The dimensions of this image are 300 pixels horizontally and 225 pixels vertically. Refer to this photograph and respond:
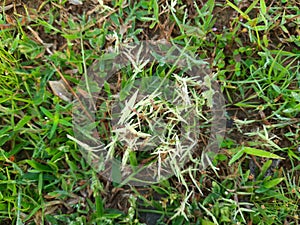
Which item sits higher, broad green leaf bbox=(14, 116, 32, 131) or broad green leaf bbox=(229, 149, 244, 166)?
broad green leaf bbox=(14, 116, 32, 131)

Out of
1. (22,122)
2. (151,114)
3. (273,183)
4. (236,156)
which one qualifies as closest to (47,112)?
(22,122)

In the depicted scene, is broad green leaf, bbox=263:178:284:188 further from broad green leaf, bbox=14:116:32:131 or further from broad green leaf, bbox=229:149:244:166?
broad green leaf, bbox=14:116:32:131

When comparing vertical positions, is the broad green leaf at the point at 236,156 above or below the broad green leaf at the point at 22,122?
below

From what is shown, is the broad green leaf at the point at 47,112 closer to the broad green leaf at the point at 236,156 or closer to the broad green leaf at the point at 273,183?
the broad green leaf at the point at 236,156

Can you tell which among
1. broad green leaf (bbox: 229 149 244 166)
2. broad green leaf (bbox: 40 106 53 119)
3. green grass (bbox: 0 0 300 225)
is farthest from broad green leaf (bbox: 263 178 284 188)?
broad green leaf (bbox: 40 106 53 119)

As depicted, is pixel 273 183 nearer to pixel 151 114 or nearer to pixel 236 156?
pixel 236 156

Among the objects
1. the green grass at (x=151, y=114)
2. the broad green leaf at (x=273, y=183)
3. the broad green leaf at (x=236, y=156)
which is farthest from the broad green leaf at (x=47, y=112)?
the broad green leaf at (x=273, y=183)

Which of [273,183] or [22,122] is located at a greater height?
[22,122]

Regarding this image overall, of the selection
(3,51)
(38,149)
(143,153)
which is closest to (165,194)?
(143,153)

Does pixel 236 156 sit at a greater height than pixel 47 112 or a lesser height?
lesser
